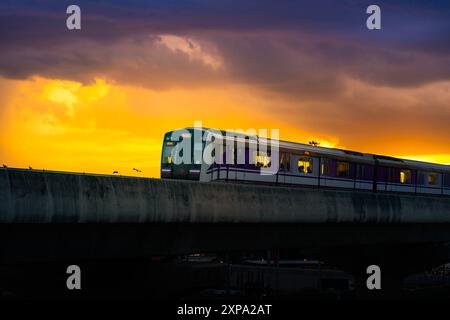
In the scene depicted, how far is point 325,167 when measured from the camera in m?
43.8

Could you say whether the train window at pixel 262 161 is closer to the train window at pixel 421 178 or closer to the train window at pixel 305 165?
the train window at pixel 305 165

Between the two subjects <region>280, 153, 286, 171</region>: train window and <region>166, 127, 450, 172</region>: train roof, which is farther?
<region>280, 153, 286, 171</region>: train window

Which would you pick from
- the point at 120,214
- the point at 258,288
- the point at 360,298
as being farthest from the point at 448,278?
the point at 120,214

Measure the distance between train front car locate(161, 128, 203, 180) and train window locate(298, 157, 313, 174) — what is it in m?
7.80

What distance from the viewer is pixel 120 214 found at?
67.6 feet

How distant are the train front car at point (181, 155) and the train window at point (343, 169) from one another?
1260 centimetres

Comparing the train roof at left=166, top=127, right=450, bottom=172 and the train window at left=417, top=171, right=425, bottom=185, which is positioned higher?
the train roof at left=166, top=127, right=450, bottom=172

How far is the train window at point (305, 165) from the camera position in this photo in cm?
4138

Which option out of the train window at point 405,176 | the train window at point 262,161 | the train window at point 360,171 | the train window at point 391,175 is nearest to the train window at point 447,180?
the train window at point 405,176

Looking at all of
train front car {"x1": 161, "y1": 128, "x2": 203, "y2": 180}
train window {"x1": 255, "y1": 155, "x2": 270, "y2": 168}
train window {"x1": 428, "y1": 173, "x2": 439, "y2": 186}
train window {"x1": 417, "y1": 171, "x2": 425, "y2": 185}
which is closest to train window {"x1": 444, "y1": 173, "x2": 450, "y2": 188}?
train window {"x1": 428, "y1": 173, "x2": 439, "y2": 186}

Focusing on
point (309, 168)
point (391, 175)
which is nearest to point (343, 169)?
point (309, 168)

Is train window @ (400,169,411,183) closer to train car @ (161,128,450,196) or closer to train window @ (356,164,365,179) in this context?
train car @ (161,128,450,196)

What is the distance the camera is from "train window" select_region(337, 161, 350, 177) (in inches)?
1783
